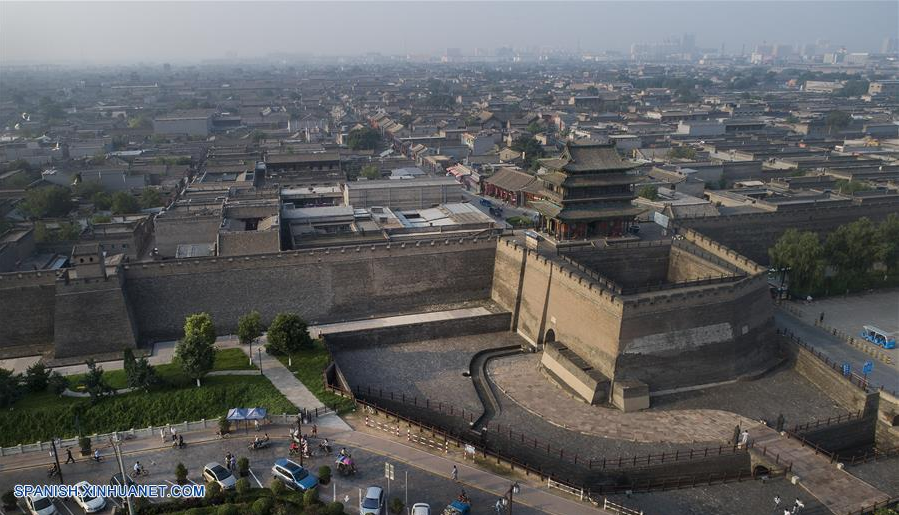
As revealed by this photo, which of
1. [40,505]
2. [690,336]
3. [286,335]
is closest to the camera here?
[40,505]

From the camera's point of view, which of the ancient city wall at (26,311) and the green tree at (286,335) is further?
the ancient city wall at (26,311)

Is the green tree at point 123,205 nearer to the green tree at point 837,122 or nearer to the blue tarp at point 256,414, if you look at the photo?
the blue tarp at point 256,414

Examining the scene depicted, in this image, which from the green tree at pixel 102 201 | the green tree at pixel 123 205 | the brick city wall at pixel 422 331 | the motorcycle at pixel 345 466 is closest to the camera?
the motorcycle at pixel 345 466

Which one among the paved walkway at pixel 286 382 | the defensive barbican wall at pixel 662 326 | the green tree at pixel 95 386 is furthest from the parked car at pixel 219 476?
the defensive barbican wall at pixel 662 326

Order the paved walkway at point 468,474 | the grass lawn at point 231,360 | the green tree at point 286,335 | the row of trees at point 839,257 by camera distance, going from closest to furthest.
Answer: the paved walkway at point 468,474 → the grass lawn at point 231,360 → the green tree at point 286,335 → the row of trees at point 839,257

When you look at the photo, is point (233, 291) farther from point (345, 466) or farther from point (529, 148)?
point (529, 148)

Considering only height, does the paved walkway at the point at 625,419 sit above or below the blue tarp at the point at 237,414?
below

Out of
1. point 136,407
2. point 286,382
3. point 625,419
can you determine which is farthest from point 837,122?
point 136,407
